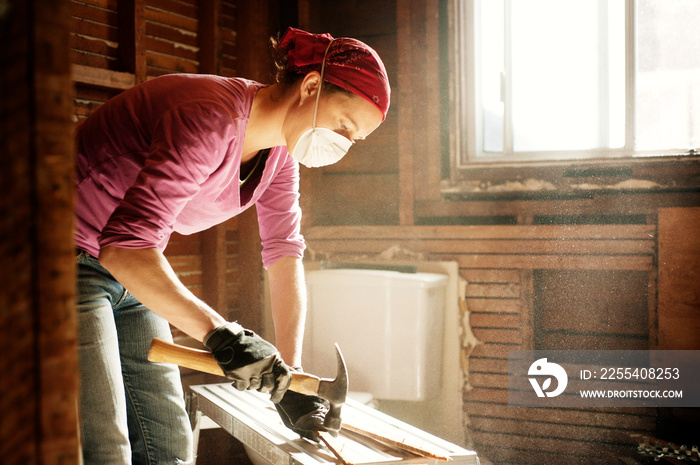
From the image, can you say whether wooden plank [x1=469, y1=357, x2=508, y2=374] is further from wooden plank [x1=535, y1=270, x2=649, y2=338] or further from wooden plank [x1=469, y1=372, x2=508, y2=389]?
wooden plank [x1=535, y1=270, x2=649, y2=338]

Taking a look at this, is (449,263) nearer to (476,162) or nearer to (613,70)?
(476,162)

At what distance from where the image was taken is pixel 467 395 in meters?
2.29

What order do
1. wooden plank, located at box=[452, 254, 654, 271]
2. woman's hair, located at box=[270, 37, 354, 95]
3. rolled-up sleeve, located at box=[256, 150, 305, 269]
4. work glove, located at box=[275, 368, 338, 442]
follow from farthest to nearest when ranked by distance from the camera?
1. wooden plank, located at box=[452, 254, 654, 271]
2. rolled-up sleeve, located at box=[256, 150, 305, 269]
3. work glove, located at box=[275, 368, 338, 442]
4. woman's hair, located at box=[270, 37, 354, 95]

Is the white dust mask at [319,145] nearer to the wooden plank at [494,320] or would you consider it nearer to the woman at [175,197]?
the woman at [175,197]

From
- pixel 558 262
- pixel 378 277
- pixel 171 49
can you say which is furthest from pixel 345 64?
pixel 171 49

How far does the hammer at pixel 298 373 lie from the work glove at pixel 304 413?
0.21ft

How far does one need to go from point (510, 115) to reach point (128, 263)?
1.92 m

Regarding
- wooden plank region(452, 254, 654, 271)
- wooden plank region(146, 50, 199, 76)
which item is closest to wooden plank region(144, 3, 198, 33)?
wooden plank region(146, 50, 199, 76)

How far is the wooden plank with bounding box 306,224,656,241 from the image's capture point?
6.86ft

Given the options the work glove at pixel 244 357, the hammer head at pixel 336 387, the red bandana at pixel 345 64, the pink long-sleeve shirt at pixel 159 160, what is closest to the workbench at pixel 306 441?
the hammer head at pixel 336 387

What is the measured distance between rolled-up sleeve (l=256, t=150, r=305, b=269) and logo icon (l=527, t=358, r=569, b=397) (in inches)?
50.5

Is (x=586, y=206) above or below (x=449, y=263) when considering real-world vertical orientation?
above

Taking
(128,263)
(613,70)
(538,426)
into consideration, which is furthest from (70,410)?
(613,70)

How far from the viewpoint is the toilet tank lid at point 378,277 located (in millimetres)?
2008
